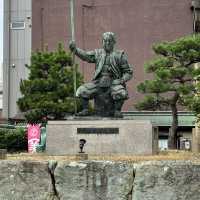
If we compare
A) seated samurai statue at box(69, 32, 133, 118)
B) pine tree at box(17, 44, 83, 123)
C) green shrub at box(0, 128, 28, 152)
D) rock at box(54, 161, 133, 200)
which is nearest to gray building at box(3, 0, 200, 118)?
pine tree at box(17, 44, 83, 123)

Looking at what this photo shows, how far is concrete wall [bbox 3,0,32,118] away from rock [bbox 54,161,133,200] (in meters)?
45.1

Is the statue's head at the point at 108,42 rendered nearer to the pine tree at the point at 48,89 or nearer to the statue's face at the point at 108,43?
the statue's face at the point at 108,43

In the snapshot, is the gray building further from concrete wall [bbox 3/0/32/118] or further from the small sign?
the small sign

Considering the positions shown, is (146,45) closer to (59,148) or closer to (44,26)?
(44,26)

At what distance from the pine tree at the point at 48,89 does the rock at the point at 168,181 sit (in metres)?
25.1

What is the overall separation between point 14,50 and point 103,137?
4327 cm

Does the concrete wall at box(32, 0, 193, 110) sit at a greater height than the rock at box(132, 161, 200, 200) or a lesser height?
greater

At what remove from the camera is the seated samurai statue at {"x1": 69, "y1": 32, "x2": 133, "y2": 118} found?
13.4 meters

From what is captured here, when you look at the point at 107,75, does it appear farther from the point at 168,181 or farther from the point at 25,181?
the point at 168,181

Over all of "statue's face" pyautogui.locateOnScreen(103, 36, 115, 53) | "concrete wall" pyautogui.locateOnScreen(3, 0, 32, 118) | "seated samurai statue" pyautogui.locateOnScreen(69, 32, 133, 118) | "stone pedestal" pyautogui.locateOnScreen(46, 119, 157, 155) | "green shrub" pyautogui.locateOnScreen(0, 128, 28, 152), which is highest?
"concrete wall" pyautogui.locateOnScreen(3, 0, 32, 118)

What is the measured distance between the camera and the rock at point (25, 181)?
29.4 feet

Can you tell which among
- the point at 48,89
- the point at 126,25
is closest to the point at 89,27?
the point at 126,25

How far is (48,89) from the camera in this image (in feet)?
115

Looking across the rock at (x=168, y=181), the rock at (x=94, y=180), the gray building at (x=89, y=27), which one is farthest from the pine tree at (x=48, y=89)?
the rock at (x=168, y=181)
